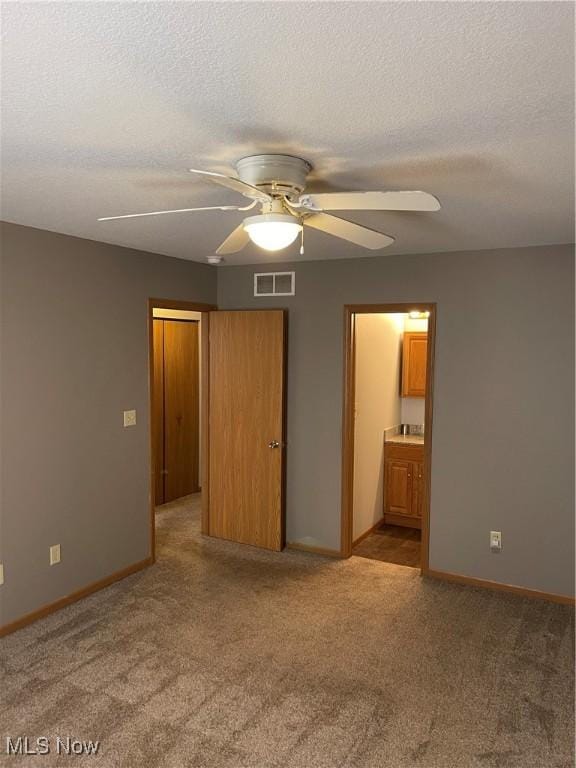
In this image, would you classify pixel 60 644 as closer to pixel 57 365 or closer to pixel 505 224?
pixel 57 365

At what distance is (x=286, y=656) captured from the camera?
3188 mm

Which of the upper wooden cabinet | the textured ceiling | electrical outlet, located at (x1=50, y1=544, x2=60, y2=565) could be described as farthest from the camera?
the upper wooden cabinet

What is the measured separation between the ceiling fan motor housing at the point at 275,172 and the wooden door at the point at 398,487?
393cm

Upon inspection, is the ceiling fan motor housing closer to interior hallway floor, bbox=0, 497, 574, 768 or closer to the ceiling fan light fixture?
the ceiling fan light fixture

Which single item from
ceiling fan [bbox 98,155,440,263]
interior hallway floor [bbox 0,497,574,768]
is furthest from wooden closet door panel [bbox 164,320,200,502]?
ceiling fan [bbox 98,155,440,263]

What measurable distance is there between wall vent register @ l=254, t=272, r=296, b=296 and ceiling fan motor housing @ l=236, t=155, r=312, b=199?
104 inches

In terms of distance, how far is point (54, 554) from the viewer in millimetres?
3670

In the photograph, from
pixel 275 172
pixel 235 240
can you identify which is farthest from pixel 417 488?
pixel 275 172

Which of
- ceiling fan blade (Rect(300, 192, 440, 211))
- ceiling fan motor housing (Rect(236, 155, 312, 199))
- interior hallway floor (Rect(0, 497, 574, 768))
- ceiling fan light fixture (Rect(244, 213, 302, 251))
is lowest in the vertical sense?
interior hallway floor (Rect(0, 497, 574, 768))

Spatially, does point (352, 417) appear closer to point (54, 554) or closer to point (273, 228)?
point (54, 554)

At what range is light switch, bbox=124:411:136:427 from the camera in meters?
4.19

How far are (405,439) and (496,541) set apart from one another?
179 centimetres

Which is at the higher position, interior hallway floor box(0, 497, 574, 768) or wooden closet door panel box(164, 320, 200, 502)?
wooden closet door panel box(164, 320, 200, 502)

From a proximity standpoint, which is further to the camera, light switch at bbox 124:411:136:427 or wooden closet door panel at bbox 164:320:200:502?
wooden closet door panel at bbox 164:320:200:502
